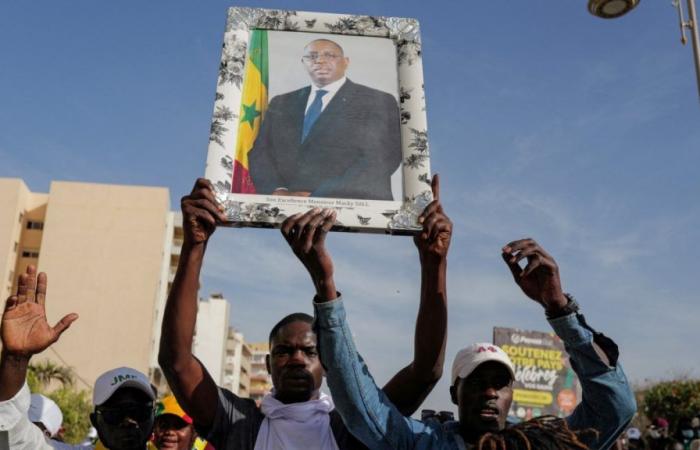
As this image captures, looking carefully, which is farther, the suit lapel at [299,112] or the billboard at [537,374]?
the billboard at [537,374]

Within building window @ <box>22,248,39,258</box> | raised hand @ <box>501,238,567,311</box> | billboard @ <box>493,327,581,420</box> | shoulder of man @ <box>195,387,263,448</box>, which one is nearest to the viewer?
raised hand @ <box>501,238,567,311</box>

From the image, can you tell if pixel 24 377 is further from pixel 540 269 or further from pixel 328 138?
pixel 540 269

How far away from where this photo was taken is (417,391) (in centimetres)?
328

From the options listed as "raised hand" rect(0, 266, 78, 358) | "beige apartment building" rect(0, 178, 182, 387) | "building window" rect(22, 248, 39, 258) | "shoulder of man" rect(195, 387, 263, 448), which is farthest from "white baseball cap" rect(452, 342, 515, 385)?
"building window" rect(22, 248, 39, 258)

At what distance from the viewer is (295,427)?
3154mm

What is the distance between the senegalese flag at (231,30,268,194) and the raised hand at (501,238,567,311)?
1136 mm

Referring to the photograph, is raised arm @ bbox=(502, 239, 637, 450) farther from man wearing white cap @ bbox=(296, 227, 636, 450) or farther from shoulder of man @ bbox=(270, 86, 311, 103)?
shoulder of man @ bbox=(270, 86, 311, 103)

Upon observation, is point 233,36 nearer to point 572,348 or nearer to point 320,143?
point 320,143

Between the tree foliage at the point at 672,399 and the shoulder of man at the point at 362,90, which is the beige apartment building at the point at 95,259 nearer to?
the tree foliage at the point at 672,399

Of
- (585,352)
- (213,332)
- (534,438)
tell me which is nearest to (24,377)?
(534,438)

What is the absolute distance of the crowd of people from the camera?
284cm

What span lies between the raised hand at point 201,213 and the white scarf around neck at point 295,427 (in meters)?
0.79

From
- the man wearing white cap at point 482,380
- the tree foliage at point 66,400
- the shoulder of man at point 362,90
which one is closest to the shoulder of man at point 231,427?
the man wearing white cap at point 482,380

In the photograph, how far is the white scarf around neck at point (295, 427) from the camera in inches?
122
